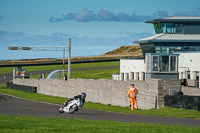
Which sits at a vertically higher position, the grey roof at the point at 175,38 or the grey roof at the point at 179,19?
the grey roof at the point at 179,19

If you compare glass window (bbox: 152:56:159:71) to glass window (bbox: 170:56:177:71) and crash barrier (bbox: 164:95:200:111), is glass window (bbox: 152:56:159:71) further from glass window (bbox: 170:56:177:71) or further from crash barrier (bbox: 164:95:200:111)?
crash barrier (bbox: 164:95:200:111)

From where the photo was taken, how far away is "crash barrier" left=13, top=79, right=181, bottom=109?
93.6 ft

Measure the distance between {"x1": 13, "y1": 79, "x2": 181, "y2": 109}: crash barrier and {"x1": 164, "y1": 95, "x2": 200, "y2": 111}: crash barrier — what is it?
0.84 meters

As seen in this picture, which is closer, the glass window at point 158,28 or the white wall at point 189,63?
the white wall at point 189,63

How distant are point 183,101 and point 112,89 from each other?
10303mm

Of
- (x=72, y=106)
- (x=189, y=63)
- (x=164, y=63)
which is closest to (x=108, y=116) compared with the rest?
(x=72, y=106)

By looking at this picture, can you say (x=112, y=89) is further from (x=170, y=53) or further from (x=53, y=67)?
(x=53, y=67)

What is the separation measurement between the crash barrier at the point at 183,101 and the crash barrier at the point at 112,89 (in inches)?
33.1

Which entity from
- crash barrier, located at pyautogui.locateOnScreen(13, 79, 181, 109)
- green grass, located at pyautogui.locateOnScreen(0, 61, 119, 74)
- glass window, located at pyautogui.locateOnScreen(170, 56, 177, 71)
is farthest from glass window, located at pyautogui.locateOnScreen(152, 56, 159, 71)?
green grass, located at pyautogui.locateOnScreen(0, 61, 119, 74)

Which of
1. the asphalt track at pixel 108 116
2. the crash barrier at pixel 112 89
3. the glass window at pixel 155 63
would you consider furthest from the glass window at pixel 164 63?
the asphalt track at pixel 108 116

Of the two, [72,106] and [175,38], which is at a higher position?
[175,38]

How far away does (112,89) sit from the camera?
36.0 meters

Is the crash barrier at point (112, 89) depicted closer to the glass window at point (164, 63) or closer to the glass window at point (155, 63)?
the glass window at point (155, 63)

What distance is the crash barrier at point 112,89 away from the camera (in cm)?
2852
